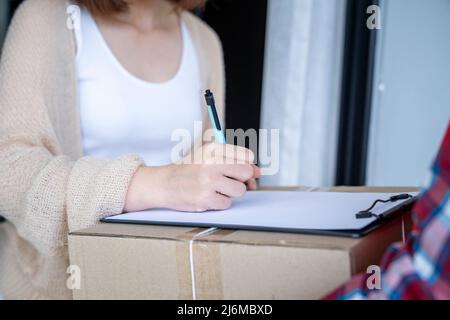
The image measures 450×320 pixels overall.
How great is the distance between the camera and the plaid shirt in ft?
0.98

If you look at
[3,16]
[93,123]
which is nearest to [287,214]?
[93,123]

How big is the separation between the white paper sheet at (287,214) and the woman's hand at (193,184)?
13mm

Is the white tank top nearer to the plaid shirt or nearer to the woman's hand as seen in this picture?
the woman's hand

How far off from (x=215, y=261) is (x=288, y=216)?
0.37ft

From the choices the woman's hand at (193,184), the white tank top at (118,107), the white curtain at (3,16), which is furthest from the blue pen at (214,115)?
the white curtain at (3,16)

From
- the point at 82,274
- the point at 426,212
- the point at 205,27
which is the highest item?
the point at 205,27

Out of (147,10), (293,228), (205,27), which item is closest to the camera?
(293,228)

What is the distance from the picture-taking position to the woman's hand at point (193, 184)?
611mm

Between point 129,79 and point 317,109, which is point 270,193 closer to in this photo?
point 129,79

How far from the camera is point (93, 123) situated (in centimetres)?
94

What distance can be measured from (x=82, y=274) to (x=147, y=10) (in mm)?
713

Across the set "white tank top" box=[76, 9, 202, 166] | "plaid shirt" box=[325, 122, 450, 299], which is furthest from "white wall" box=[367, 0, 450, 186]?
"plaid shirt" box=[325, 122, 450, 299]
